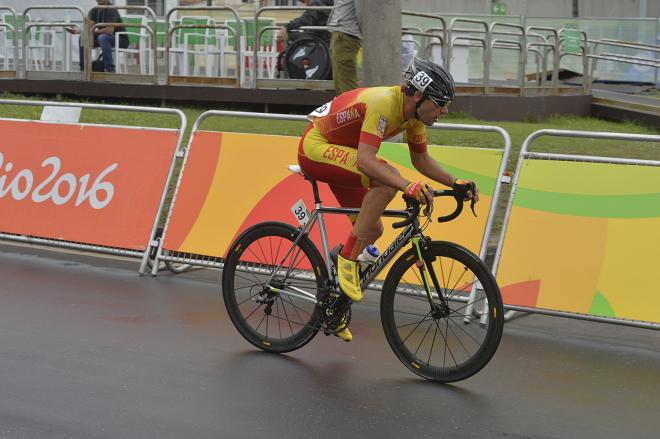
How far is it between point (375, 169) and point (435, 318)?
921mm

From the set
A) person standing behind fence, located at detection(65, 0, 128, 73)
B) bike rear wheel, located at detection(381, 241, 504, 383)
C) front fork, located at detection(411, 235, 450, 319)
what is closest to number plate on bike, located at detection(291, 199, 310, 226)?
bike rear wheel, located at detection(381, 241, 504, 383)

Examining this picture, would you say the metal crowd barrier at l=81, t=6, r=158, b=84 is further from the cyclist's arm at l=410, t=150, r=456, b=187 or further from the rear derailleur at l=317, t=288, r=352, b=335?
the rear derailleur at l=317, t=288, r=352, b=335

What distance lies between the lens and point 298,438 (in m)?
5.44

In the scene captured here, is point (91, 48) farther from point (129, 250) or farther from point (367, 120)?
point (367, 120)

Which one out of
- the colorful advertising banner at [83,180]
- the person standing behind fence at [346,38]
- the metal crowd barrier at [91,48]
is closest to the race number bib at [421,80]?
the colorful advertising banner at [83,180]

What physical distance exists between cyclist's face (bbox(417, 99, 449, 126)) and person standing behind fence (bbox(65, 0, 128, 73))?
511 inches

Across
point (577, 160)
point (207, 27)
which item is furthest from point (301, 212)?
point (207, 27)

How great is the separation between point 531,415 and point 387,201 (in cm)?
147

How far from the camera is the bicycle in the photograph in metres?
6.30

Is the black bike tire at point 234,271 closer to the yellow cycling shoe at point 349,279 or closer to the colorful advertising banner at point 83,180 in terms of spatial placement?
the yellow cycling shoe at point 349,279

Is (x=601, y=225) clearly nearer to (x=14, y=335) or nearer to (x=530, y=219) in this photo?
(x=530, y=219)

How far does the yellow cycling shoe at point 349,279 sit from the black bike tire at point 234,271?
0.58 feet

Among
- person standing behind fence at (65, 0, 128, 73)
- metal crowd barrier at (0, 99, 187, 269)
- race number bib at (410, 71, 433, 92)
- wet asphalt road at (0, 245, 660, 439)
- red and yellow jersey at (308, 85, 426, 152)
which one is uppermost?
person standing behind fence at (65, 0, 128, 73)

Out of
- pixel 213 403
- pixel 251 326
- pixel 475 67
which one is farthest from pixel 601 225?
pixel 475 67
